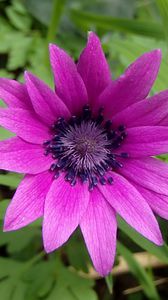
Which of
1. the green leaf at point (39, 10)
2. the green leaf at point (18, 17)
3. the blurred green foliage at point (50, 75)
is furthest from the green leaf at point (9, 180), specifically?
the green leaf at point (39, 10)

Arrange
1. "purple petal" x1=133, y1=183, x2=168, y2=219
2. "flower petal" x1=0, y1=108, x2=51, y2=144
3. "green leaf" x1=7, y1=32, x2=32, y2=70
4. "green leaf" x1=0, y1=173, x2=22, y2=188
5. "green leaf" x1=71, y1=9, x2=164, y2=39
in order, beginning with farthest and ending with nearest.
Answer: "green leaf" x1=7, y1=32, x2=32, y2=70 → "green leaf" x1=71, y1=9, x2=164, y2=39 → "green leaf" x1=0, y1=173, x2=22, y2=188 → "purple petal" x1=133, y1=183, x2=168, y2=219 → "flower petal" x1=0, y1=108, x2=51, y2=144

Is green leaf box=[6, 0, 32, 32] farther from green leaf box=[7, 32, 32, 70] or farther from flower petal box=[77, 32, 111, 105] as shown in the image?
flower petal box=[77, 32, 111, 105]

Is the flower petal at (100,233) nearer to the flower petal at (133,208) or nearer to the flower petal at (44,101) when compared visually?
the flower petal at (133,208)

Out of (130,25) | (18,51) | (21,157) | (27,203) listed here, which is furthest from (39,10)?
(27,203)

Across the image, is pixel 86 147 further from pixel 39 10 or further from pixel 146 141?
pixel 39 10

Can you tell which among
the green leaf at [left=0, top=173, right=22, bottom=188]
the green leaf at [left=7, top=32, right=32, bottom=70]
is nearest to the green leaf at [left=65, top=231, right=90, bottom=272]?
the green leaf at [left=0, top=173, right=22, bottom=188]
